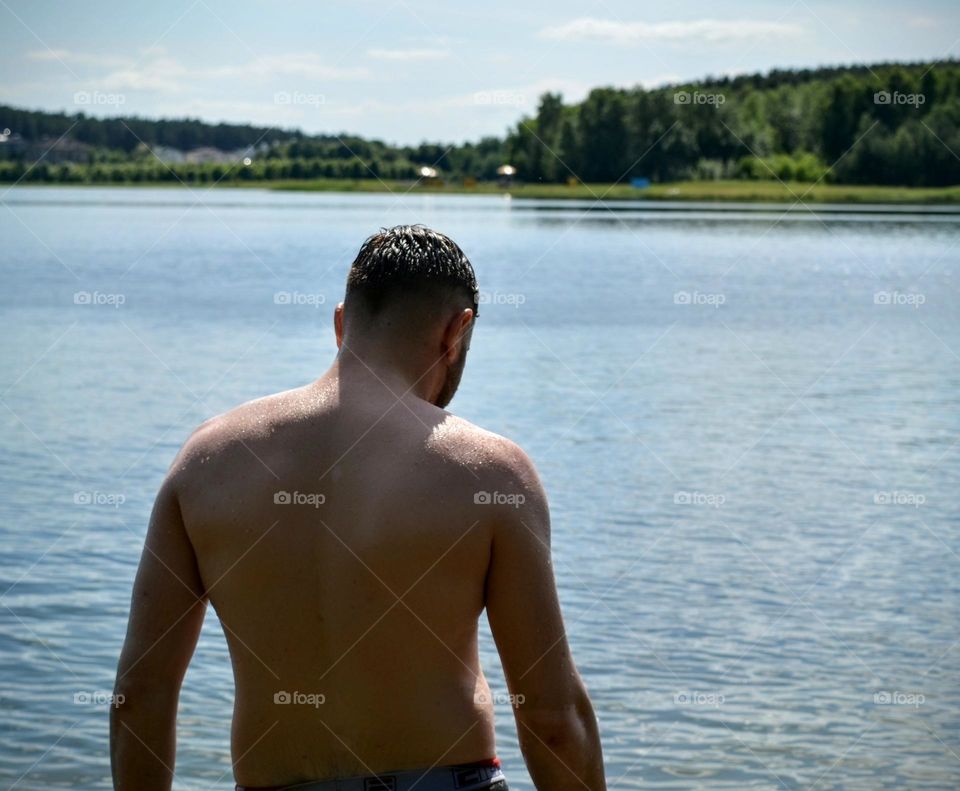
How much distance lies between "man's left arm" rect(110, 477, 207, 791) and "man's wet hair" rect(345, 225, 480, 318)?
457 mm

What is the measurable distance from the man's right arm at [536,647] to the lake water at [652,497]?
4753 mm

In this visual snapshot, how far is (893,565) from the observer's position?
35.7ft

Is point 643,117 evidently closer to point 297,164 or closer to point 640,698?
point 297,164

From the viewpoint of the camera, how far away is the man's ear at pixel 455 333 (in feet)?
7.50

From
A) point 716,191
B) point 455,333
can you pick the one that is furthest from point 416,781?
point 716,191

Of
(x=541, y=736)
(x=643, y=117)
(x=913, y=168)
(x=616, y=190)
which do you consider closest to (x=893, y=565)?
(x=541, y=736)

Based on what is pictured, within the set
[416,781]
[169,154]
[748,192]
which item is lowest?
[416,781]

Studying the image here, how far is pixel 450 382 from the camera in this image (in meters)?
2.36

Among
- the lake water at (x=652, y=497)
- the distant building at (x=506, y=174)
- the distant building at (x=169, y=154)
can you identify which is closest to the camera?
the lake water at (x=652, y=497)

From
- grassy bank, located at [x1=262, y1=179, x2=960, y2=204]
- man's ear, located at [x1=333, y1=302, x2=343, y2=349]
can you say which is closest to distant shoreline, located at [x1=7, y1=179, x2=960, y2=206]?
grassy bank, located at [x1=262, y1=179, x2=960, y2=204]

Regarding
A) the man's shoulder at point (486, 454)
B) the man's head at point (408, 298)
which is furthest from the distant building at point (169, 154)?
the man's shoulder at point (486, 454)

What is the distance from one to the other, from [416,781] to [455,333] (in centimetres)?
74

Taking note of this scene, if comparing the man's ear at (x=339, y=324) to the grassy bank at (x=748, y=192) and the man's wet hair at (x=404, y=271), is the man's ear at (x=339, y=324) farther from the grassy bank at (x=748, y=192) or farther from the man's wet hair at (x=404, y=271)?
the grassy bank at (x=748, y=192)

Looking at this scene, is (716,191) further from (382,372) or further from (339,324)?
(382,372)
